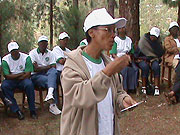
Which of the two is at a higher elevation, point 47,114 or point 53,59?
point 53,59

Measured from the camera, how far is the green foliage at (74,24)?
359 inches

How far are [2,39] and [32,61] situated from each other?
4.17 metres

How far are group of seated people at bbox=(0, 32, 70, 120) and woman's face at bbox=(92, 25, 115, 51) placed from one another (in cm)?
346

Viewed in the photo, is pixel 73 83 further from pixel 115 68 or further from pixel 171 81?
pixel 171 81

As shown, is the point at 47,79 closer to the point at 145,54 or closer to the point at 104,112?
the point at 145,54

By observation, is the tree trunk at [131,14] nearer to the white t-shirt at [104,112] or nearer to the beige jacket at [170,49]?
the beige jacket at [170,49]

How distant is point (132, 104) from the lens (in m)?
1.87

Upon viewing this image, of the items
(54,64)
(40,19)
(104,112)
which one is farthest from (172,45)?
(40,19)

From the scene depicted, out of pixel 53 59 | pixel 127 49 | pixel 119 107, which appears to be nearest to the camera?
pixel 119 107

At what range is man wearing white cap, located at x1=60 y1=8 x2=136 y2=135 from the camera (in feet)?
5.16

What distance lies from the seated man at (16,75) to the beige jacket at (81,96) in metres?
3.40

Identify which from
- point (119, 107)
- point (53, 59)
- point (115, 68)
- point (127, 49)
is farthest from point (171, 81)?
point (115, 68)

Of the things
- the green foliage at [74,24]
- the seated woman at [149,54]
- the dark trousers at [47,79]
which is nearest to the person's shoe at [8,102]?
the dark trousers at [47,79]

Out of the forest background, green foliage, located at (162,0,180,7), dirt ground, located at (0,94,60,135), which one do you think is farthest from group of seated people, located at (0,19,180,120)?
green foliage, located at (162,0,180,7)
